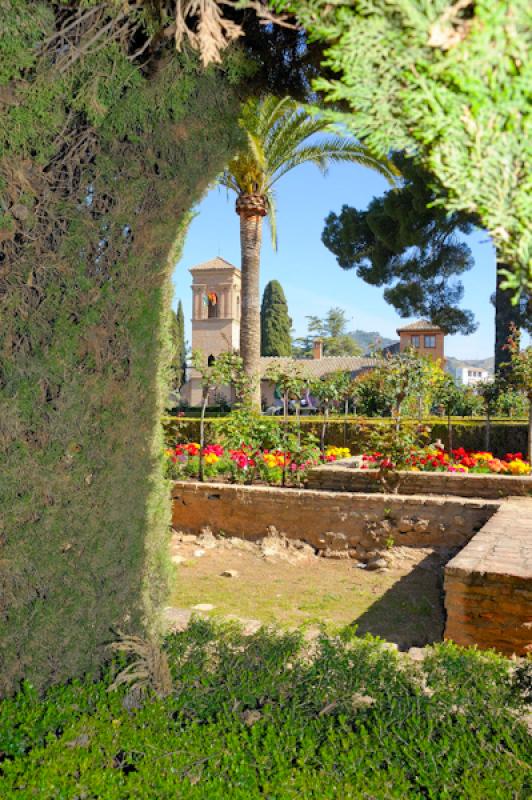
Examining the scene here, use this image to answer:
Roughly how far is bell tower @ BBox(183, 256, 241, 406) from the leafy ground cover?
37416 millimetres

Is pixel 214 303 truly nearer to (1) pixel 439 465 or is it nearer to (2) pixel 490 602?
(1) pixel 439 465

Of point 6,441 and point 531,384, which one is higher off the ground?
point 531,384

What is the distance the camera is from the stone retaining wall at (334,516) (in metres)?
6.77

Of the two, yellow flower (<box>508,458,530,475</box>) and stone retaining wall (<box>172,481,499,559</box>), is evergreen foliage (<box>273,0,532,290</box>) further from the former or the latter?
yellow flower (<box>508,458,530,475</box>)

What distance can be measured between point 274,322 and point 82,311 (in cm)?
4449

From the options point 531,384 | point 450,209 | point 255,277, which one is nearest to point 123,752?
point 450,209

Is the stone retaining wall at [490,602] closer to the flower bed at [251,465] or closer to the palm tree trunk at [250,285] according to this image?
the flower bed at [251,465]

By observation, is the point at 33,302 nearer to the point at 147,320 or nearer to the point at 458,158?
the point at 147,320

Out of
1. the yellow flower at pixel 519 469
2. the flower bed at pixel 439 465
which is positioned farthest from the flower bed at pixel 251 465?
the yellow flower at pixel 519 469

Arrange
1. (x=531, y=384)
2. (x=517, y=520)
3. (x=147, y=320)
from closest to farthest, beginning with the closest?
(x=147, y=320) < (x=517, y=520) < (x=531, y=384)

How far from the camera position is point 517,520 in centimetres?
606

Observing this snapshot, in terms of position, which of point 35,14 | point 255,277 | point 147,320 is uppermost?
point 255,277

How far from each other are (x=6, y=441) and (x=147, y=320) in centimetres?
80

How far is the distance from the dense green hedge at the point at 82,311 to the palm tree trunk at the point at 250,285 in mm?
10224
